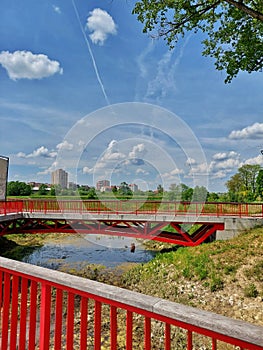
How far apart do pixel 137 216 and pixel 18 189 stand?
24.1m

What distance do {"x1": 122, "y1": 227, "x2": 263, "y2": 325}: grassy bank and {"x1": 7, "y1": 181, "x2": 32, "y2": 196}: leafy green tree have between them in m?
24.9

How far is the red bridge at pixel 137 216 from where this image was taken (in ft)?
43.6

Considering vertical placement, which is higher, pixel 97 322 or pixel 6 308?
pixel 97 322

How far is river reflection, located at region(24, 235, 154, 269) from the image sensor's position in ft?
44.5

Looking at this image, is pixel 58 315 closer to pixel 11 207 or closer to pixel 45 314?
pixel 45 314

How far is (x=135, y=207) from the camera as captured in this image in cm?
1387

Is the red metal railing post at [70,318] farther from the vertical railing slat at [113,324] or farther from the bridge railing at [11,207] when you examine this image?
the bridge railing at [11,207]

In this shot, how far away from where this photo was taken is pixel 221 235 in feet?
43.6

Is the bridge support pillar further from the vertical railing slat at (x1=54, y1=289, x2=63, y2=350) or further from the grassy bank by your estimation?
the vertical railing slat at (x1=54, y1=289, x2=63, y2=350)

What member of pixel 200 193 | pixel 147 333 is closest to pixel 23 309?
pixel 147 333

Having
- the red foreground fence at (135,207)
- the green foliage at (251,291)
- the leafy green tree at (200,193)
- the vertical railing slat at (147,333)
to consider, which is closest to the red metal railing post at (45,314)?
the vertical railing slat at (147,333)

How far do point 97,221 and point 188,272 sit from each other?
18.2 feet

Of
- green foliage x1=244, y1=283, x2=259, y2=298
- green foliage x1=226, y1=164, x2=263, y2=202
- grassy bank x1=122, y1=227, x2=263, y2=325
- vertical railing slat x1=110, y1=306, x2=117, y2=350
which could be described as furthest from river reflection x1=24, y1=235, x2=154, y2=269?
green foliage x1=226, y1=164, x2=263, y2=202

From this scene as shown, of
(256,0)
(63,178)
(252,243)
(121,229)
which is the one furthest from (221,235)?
(256,0)
